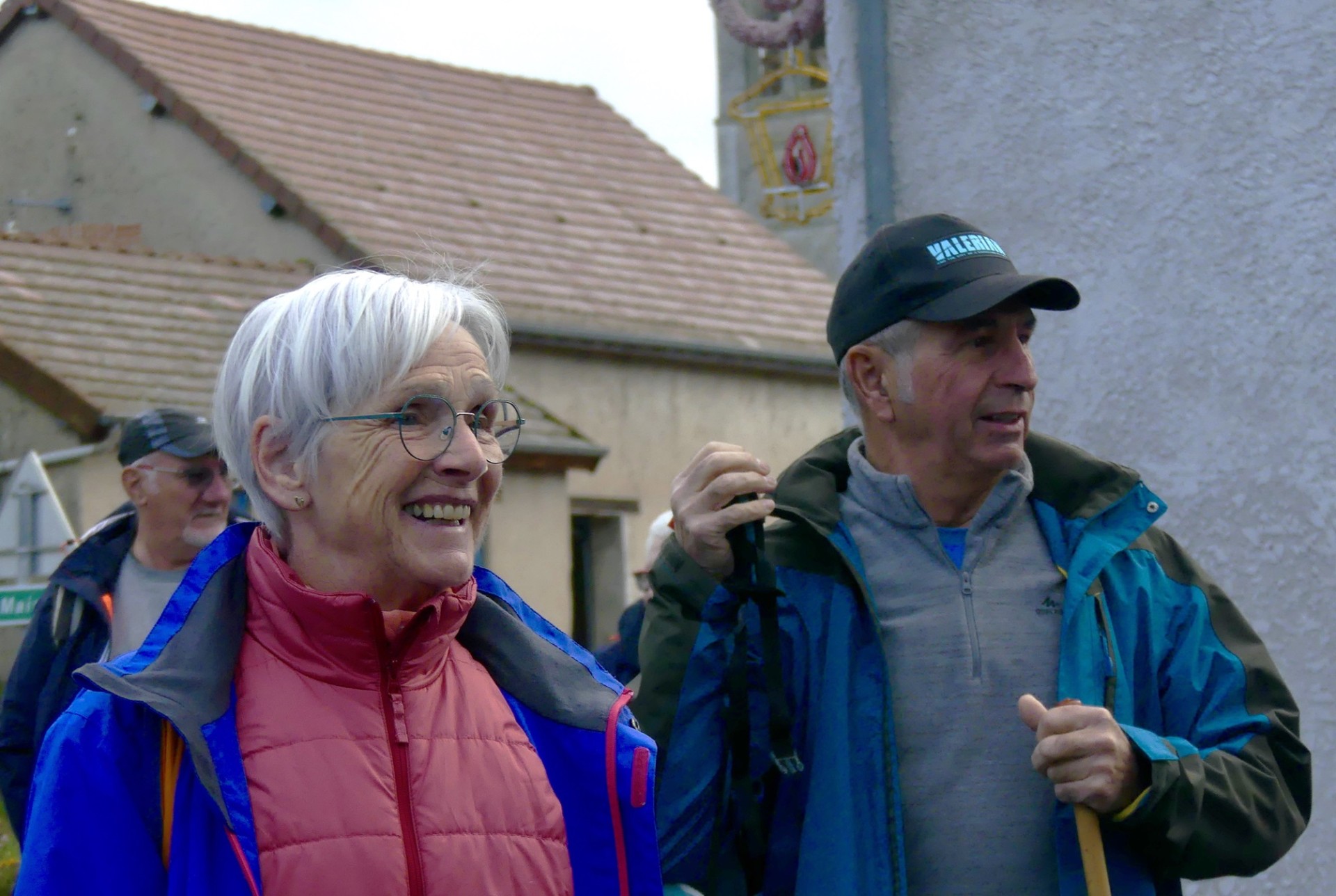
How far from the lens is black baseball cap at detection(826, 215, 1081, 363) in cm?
308

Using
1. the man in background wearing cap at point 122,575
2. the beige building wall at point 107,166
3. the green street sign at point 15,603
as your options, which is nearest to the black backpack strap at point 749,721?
the man in background wearing cap at point 122,575

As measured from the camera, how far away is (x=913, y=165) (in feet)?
18.4

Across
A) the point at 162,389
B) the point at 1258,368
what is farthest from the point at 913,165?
the point at 162,389

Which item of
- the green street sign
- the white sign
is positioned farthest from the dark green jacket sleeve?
the white sign

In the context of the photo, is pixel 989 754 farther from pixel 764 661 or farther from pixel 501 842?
pixel 501 842

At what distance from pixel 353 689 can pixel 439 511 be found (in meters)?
0.27

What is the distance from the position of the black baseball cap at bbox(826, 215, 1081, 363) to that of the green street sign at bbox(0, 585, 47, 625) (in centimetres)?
479

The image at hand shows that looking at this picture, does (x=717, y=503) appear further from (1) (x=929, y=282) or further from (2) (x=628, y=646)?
(2) (x=628, y=646)

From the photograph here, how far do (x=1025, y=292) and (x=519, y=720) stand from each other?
1.15 metres

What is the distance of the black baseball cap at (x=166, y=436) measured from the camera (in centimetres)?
531

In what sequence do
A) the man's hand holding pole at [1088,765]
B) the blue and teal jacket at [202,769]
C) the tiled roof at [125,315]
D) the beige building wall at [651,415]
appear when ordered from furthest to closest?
the beige building wall at [651,415], the tiled roof at [125,315], the man's hand holding pole at [1088,765], the blue and teal jacket at [202,769]

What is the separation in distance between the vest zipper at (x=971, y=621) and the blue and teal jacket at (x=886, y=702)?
8 centimetres

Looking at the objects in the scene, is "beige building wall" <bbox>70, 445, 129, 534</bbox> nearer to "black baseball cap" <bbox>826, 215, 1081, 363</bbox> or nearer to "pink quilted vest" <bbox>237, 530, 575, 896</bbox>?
"black baseball cap" <bbox>826, 215, 1081, 363</bbox>

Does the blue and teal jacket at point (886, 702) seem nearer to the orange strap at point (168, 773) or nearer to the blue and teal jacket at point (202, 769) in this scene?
the blue and teal jacket at point (202, 769)
